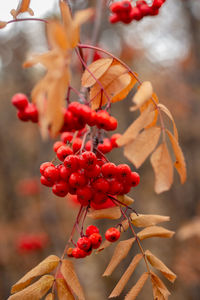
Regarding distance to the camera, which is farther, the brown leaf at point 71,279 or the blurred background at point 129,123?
the blurred background at point 129,123

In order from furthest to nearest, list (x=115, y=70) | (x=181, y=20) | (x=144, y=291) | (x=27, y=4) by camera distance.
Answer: (x=144, y=291) < (x=181, y=20) < (x=27, y=4) < (x=115, y=70)

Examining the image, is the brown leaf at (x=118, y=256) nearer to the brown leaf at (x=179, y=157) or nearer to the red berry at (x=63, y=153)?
the brown leaf at (x=179, y=157)

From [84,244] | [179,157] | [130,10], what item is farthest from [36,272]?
[130,10]

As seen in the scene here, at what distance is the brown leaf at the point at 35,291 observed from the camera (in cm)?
157

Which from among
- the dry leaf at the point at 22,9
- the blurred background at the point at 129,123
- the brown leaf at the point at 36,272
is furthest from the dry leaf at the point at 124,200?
the blurred background at the point at 129,123

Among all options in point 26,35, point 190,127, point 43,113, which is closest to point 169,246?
point 190,127

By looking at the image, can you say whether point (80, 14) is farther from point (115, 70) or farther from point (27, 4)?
point (27, 4)

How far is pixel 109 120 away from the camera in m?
1.48

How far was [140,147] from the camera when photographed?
54.2 inches

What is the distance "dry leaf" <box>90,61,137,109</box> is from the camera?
5.31ft

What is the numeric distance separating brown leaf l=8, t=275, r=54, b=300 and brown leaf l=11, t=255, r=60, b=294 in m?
0.04

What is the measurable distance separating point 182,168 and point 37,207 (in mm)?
7834

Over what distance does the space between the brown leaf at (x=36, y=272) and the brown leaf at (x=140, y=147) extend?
0.86 m

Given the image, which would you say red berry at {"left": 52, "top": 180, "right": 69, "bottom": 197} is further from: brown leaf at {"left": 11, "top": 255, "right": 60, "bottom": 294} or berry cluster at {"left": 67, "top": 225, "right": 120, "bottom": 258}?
brown leaf at {"left": 11, "top": 255, "right": 60, "bottom": 294}
